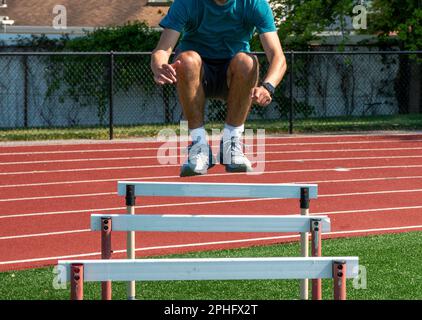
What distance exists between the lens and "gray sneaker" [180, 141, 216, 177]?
243 inches

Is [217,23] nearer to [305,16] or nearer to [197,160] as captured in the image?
[197,160]

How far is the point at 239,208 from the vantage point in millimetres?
13617

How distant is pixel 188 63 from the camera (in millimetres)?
5879

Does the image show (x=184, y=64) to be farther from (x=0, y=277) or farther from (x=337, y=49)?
(x=337, y=49)

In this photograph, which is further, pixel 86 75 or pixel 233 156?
pixel 86 75

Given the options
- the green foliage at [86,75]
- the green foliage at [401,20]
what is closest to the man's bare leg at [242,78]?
the green foliage at [86,75]

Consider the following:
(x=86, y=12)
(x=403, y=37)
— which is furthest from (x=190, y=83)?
(x=86, y=12)

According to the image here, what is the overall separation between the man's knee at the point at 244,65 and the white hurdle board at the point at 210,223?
835mm

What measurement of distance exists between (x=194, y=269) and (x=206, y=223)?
1.23 meters

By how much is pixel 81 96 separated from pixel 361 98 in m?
7.06

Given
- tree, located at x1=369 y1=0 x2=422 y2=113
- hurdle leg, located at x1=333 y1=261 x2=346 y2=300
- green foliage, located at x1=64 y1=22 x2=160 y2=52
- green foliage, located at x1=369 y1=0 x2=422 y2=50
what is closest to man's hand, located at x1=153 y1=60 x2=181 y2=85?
hurdle leg, located at x1=333 y1=261 x2=346 y2=300

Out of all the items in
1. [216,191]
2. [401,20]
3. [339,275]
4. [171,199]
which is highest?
[401,20]

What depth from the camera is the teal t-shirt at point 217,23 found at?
5770 millimetres

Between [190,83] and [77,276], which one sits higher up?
[190,83]
